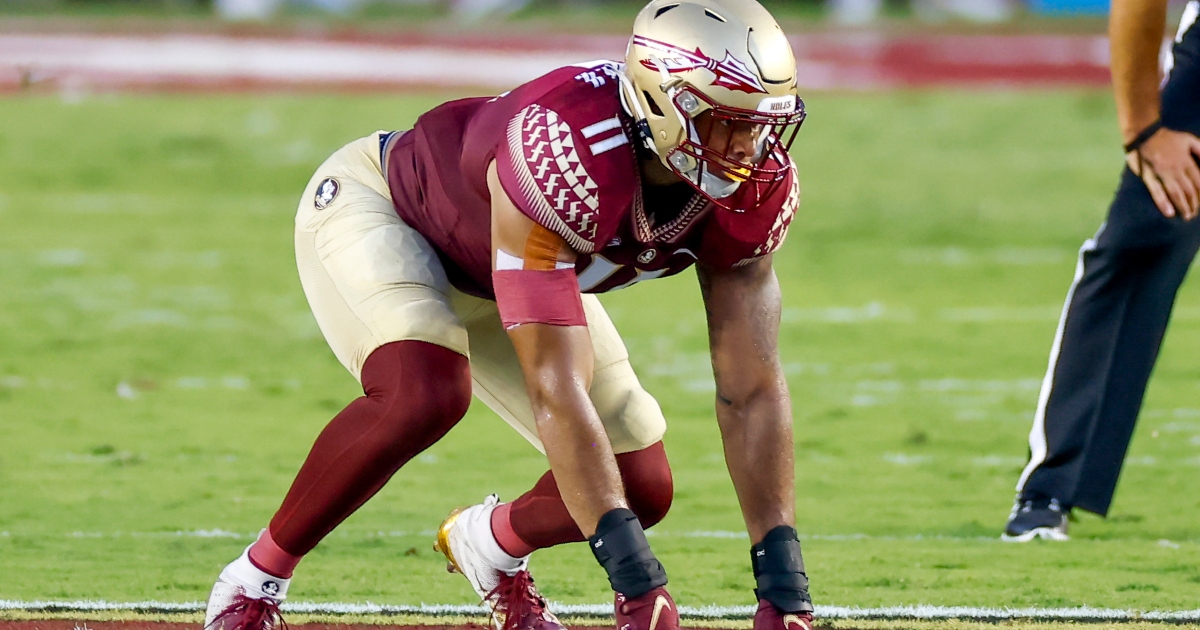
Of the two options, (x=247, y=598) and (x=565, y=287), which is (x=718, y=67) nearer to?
(x=565, y=287)

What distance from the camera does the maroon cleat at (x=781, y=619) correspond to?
3.54m

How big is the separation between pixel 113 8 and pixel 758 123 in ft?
64.0

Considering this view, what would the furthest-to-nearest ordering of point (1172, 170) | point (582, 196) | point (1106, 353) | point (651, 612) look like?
point (1106, 353)
point (1172, 170)
point (582, 196)
point (651, 612)

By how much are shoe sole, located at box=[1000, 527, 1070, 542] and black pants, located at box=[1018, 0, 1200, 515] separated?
0.33ft

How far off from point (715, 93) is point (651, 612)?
0.95 meters

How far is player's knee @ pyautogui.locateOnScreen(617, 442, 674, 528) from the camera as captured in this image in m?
4.07

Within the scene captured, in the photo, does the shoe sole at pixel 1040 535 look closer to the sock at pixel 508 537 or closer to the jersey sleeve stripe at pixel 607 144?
the sock at pixel 508 537

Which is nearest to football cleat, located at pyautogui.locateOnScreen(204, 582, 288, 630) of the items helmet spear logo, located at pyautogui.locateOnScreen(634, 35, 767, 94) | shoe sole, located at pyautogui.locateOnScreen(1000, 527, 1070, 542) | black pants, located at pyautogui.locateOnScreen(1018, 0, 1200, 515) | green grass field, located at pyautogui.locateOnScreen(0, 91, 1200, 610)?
green grass field, located at pyautogui.locateOnScreen(0, 91, 1200, 610)

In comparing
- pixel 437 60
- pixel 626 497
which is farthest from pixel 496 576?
pixel 437 60

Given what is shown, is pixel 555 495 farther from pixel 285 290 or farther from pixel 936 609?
pixel 285 290

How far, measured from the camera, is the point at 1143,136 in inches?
186

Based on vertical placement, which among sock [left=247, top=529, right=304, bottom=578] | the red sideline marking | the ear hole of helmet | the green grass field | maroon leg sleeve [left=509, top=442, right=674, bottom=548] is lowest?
the red sideline marking

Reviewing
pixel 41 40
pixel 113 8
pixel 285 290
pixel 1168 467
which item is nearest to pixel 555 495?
pixel 1168 467

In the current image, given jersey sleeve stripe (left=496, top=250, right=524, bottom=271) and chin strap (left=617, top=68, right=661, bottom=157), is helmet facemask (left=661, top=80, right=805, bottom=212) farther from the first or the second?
jersey sleeve stripe (left=496, top=250, right=524, bottom=271)
